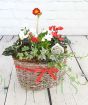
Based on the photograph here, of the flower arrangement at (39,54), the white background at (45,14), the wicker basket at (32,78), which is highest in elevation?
the white background at (45,14)

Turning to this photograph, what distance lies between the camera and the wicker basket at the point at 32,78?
4.10 ft

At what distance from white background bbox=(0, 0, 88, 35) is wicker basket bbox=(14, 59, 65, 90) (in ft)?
3.87

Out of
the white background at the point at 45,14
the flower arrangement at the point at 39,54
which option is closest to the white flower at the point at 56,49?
the flower arrangement at the point at 39,54

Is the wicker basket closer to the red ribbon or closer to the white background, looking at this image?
the red ribbon

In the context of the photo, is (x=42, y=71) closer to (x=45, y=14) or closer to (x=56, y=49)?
(x=56, y=49)

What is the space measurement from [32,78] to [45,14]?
125 centimetres

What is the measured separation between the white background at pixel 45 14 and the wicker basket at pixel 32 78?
1.18m

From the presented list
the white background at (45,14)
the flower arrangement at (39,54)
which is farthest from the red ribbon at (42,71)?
the white background at (45,14)

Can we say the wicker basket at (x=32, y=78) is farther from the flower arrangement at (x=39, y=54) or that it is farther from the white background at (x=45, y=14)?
the white background at (x=45, y=14)

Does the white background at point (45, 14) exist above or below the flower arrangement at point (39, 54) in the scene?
above

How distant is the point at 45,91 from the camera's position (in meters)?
1.34

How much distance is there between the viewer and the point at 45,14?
245cm

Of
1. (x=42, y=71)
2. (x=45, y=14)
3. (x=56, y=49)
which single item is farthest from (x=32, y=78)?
(x=45, y=14)

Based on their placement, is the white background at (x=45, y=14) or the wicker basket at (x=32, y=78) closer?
the wicker basket at (x=32, y=78)
